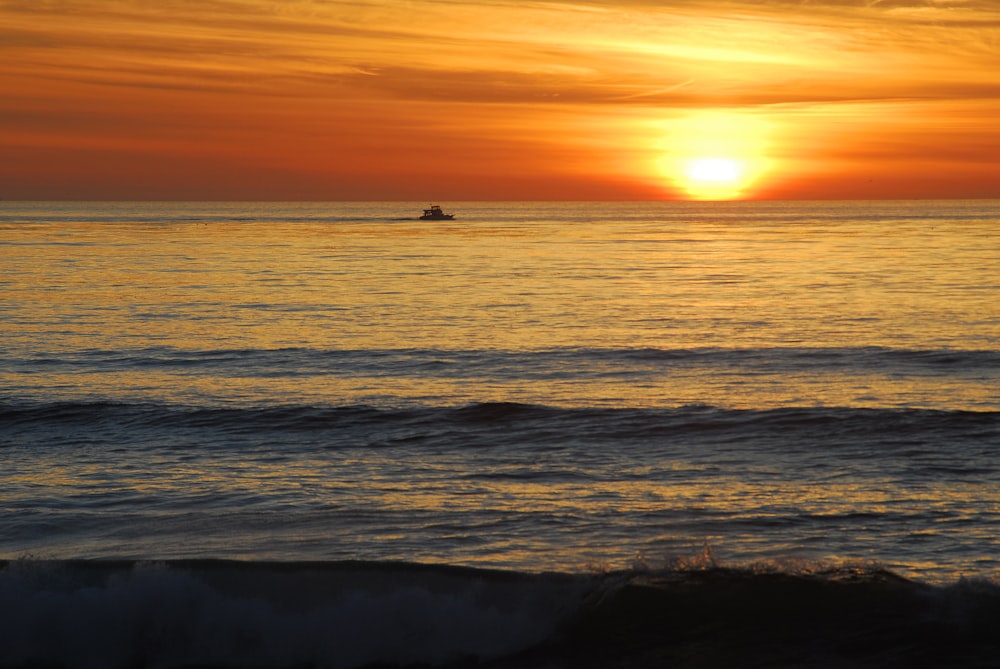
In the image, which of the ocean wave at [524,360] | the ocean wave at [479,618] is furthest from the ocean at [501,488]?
the ocean wave at [524,360]

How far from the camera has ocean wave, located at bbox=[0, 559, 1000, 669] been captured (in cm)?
895

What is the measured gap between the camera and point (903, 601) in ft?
30.1

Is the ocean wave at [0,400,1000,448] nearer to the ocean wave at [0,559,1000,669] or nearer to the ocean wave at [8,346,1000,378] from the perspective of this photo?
the ocean wave at [8,346,1000,378]

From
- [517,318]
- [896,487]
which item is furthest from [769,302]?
[896,487]

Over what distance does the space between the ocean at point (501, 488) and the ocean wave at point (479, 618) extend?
25mm

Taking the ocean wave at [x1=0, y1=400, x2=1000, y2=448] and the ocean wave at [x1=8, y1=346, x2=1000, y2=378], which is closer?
the ocean wave at [x1=0, y1=400, x2=1000, y2=448]

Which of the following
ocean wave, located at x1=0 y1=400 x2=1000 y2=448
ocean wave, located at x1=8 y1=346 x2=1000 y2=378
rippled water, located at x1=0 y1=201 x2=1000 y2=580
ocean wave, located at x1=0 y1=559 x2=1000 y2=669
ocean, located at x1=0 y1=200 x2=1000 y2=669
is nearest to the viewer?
ocean wave, located at x1=0 y1=559 x2=1000 y2=669

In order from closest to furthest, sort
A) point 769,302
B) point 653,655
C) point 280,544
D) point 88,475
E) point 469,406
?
point 653,655, point 280,544, point 88,475, point 469,406, point 769,302

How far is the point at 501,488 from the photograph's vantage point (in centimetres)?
1342

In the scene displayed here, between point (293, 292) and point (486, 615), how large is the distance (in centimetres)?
3245

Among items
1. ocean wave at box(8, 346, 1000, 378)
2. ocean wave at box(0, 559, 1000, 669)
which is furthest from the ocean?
ocean wave at box(8, 346, 1000, 378)

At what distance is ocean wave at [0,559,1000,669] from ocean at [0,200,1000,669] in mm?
25

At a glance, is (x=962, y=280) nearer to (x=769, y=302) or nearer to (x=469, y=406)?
(x=769, y=302)

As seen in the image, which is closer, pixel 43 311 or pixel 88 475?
pixel 88 475
